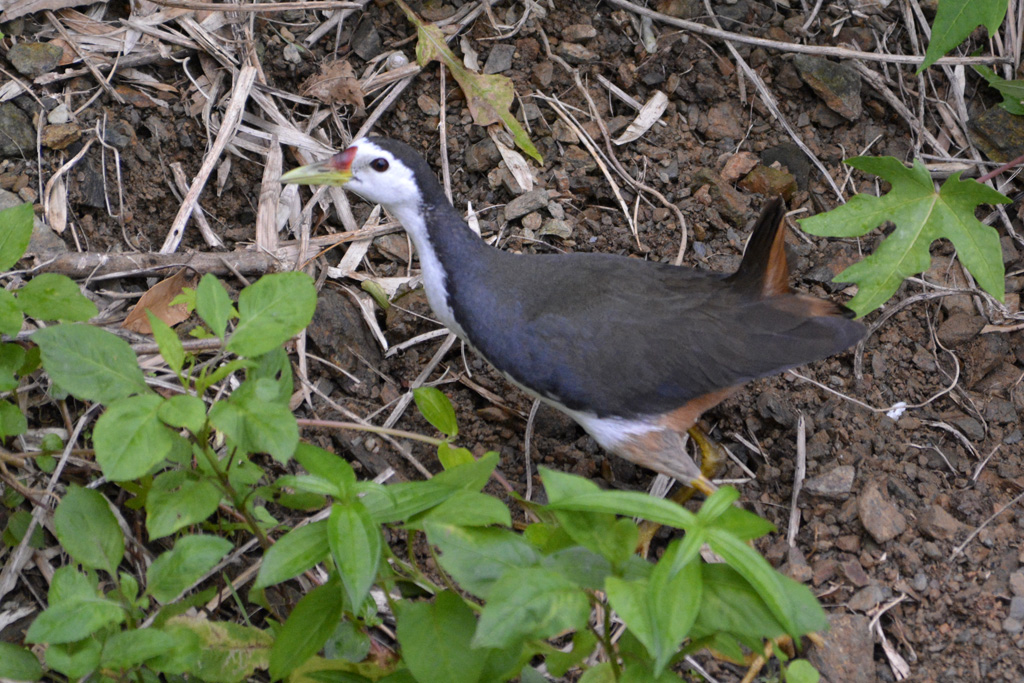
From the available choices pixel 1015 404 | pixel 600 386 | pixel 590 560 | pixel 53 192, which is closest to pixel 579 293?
pixel 600 386

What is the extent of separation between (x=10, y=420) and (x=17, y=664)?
75cm

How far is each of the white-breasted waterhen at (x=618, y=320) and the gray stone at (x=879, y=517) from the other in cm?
56

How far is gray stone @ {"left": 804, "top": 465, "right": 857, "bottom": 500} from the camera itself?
3.33m

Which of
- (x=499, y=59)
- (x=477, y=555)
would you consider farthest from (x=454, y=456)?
(x=499, y=59)

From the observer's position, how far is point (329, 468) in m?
2.17

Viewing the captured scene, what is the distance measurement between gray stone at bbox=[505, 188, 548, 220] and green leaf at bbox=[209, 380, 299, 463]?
2120 mm

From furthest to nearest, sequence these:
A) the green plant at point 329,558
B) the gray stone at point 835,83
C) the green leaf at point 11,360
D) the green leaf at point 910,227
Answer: the gray stone at point 835,83, the green leaf at point 910,227, the green leaf at point 11,360, the green plant at point 329,558

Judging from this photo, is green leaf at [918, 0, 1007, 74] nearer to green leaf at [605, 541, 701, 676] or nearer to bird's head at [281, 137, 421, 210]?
bird's head at [281, 137, 421, 210]

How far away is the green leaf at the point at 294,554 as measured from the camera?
1960 mm

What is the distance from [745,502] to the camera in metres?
3.45

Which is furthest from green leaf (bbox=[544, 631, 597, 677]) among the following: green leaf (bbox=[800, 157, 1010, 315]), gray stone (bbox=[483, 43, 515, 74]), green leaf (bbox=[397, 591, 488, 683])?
gray stone (bbox=[483, 43, 515, 74])

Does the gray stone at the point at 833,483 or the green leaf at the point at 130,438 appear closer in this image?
the green leaf at the point at 130,438

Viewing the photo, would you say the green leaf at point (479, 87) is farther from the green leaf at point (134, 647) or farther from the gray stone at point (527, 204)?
the green leaf at point (134, 647)

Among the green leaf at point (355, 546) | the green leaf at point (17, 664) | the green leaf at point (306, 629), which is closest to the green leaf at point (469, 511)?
the green leaf at point (355, 546)
